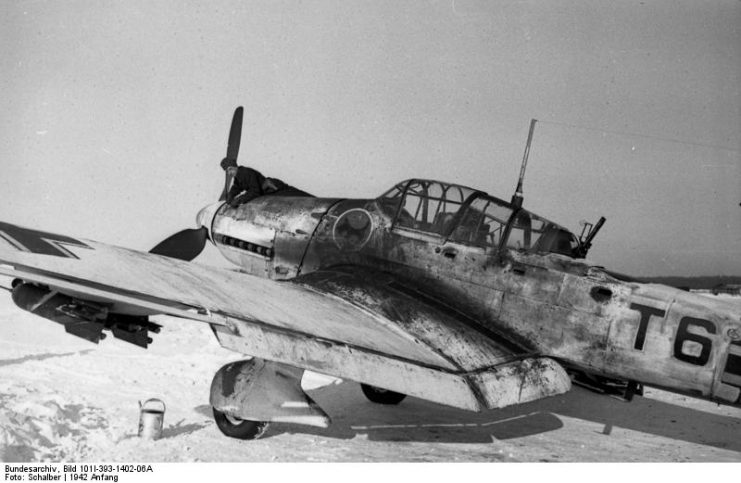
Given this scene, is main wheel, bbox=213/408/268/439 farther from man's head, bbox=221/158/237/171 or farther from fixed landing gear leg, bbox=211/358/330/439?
man's head, bbox=221/158/237/171

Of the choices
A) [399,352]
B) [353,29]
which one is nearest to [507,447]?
[399,352]

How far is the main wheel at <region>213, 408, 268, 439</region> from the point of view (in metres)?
5.49

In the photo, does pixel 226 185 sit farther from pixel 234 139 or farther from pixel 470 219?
pixel 470 219

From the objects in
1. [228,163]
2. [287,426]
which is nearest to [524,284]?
[287,426]

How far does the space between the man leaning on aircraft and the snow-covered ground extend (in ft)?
6.83

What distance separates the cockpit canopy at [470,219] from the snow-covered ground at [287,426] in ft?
5.96

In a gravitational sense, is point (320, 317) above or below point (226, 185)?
below

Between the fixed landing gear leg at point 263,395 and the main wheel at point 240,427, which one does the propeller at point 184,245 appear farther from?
the fixed landing gear leg at point 263,395

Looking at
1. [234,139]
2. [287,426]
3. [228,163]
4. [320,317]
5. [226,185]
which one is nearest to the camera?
[320,317]

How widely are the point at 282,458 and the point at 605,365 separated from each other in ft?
9.16

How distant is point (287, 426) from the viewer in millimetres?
5926

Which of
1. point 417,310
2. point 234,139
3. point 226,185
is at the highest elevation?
point 234,139

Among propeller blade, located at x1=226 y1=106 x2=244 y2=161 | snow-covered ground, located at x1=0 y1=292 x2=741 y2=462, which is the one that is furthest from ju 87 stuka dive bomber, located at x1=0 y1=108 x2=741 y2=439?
propeller blade, located at x1=226 y1=106 x2=244 y2=161

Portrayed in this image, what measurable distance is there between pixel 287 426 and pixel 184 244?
10.3 feet
